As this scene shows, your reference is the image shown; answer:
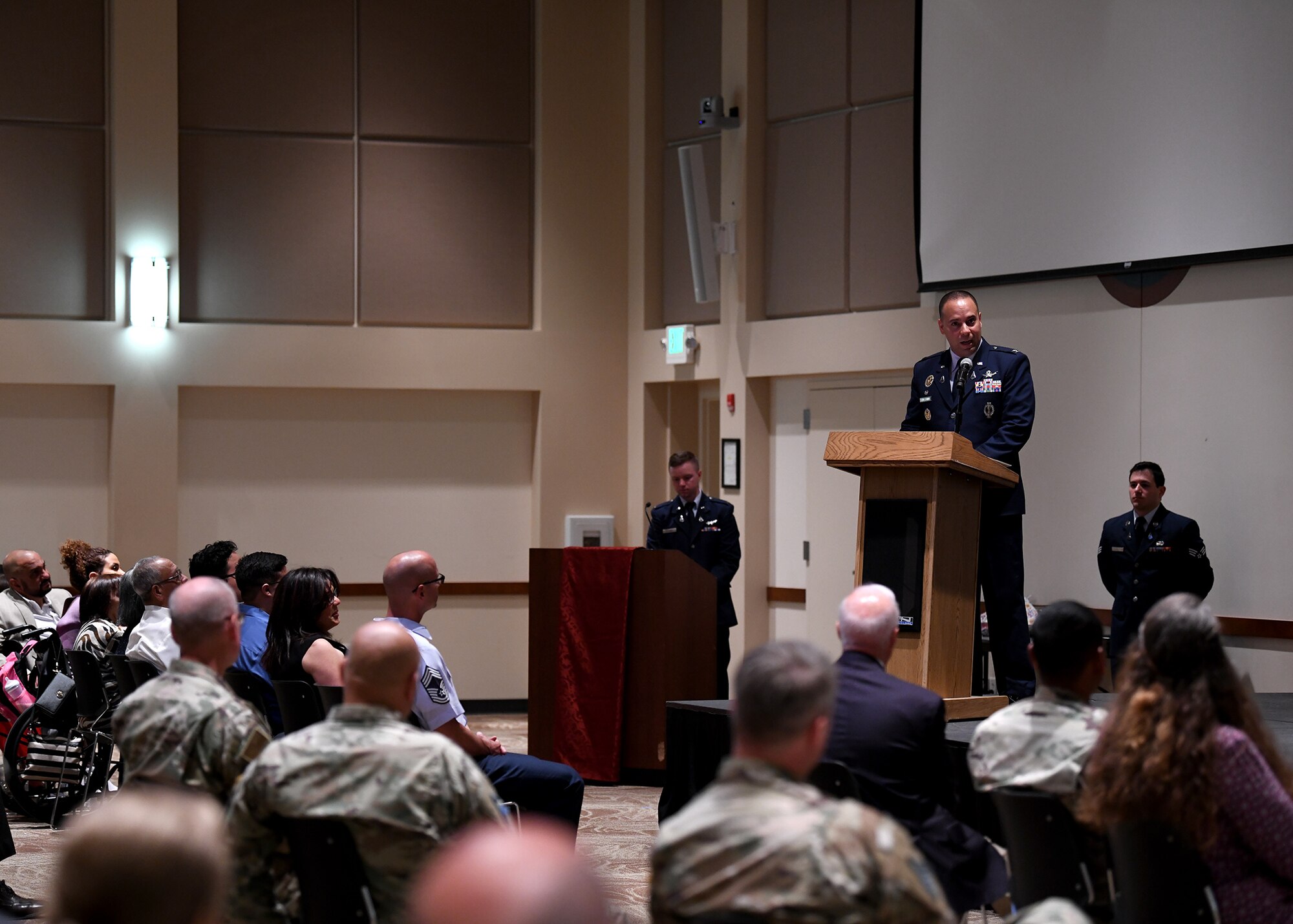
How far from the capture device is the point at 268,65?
9.83 m

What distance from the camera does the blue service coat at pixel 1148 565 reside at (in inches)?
266

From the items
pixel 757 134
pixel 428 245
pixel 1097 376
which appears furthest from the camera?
pixel 428 245

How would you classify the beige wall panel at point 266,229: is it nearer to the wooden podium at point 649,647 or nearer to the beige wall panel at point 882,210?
the wooden podium at point 649,647

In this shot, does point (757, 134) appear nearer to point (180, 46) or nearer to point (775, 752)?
point (180, 46)

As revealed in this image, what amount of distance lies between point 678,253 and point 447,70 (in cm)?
211

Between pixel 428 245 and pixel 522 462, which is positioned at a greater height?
pixel 428 245

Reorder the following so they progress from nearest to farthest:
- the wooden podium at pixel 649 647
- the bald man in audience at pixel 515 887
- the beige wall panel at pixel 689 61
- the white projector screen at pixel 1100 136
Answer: the bald man in audience at pixel 515 887, the white projector screen at pixel 1100 136, the wooden podium at pixel 649 647, the beige wall panel at pixel 689 61

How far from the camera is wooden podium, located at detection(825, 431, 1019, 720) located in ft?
15.1

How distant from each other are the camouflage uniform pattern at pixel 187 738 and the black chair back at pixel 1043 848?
5.47ft

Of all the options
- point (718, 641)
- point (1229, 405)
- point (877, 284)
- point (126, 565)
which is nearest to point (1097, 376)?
point (1229, 405)

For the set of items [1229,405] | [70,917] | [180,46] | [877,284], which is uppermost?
[180,46]

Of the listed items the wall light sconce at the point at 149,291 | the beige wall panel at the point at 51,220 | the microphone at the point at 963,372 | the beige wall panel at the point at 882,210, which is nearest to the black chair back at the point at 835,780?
the microphone at the point at 963,372

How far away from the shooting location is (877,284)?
8.78 meters

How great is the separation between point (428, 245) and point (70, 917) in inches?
355
